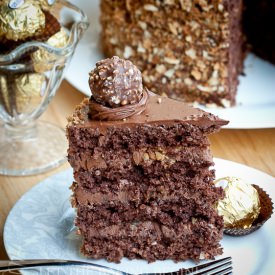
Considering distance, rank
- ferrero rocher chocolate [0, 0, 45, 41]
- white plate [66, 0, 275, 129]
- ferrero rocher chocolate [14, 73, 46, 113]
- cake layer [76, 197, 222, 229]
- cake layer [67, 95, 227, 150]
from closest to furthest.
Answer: cake layer [67, 95, 227, 150] < cake layer [76, 197, 222, 229] < ferrero rocher chocolate [0, 0, 45, 41] < ferrero rocher chocolate [14, 73, 46, 113] < white plate [66, 0, 275, 129]

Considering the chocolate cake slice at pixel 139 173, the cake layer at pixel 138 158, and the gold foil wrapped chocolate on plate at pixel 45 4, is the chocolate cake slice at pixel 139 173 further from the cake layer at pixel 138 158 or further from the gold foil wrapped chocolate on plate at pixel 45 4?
the gold foil wrapped chocolate on plate at pixel 45 4

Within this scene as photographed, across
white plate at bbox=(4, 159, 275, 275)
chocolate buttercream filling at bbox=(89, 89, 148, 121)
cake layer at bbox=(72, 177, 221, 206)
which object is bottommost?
white plate at bbox=(4, 159, 275, 275)

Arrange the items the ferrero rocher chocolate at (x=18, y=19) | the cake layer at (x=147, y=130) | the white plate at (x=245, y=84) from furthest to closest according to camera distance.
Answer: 1. the white plate at (x=245, y=84)
2. the ferrero rocher chocolate at (x=18, y=19)
3. the cake layer at (x=147, y=130)

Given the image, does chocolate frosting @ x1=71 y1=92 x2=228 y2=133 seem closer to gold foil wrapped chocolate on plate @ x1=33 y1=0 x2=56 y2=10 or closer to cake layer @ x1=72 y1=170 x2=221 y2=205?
cake layer @ x1=72 y1=170 x2=221 y2=205

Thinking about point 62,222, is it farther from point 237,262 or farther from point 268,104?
point 268,104

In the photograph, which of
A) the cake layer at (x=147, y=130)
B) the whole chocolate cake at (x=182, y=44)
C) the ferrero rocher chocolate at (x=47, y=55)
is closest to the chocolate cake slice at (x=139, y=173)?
the cake layer at (x=147, y=130)

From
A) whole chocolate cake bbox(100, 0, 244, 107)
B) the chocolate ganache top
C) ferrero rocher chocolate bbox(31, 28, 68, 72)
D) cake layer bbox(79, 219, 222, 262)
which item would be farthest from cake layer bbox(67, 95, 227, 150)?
whole chocolate cake bbox(100, 0, 244, 107)

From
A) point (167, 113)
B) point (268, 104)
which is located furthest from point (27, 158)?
point (268, 104)

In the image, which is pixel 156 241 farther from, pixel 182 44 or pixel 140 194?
pixel 182 44
